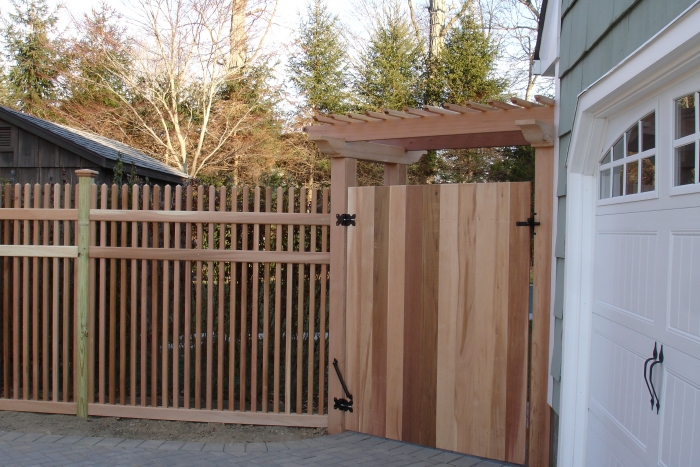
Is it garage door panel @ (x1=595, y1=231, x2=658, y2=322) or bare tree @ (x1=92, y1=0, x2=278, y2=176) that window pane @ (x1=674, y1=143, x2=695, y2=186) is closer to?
garage door panel @ (x1=595, y1=231, x2=658, y2=322)

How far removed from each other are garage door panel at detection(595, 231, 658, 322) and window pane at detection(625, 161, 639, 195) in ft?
0.68

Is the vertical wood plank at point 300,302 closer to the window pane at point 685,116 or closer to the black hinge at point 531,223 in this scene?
the black hinge at point 531,223

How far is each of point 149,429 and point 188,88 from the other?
1500 cm

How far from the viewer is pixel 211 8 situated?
17.7 meters

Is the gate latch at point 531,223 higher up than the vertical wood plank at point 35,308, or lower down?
higher up

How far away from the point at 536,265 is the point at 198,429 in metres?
3.01

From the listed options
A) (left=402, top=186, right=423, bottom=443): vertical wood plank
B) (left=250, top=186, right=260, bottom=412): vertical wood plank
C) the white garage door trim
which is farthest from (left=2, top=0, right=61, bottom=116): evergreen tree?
the white garage door trim

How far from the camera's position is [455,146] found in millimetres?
5148

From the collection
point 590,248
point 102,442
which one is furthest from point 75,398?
point 590,248

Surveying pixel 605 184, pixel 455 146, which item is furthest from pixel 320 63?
pixel 605 184

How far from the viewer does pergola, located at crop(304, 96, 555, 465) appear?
391 centimetres

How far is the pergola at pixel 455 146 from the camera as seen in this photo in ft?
12.8

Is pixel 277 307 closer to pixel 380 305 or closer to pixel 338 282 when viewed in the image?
pixel 338 282

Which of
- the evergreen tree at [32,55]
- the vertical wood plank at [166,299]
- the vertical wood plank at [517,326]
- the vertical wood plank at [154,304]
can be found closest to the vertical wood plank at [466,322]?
the vertical wood plank at [517,326]
